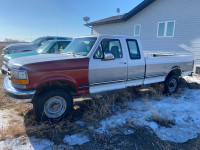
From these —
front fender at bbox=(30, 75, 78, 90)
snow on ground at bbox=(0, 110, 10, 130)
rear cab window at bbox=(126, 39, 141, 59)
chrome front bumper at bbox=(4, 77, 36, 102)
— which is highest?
rear cab window at bbox=(126, 39, 141, 59)

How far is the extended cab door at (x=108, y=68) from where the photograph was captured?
3928 millimetres

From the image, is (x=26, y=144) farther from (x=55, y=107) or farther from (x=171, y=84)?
(x=171, y=84)

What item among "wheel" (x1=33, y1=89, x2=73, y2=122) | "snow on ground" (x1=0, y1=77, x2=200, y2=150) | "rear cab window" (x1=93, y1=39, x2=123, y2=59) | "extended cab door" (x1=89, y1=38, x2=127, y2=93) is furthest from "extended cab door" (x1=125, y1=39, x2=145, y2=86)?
"wheel" (x1=33, y1=89, x2=73, y2=122)

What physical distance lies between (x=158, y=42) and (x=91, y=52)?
32.2 ft

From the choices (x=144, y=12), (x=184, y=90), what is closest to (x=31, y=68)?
(x=184, y=90)

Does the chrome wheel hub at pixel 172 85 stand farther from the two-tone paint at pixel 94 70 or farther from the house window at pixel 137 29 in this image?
the house window at pixel 137 29

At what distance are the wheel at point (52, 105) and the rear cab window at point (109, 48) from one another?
127cm

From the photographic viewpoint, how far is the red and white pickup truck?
3186 mm

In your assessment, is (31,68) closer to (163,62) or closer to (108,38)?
(108,38)

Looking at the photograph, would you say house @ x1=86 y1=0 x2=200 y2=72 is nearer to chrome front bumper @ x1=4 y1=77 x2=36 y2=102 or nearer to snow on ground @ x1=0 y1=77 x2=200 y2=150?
snow on ground @ x1=0 y1=77 x2=200 y2=150

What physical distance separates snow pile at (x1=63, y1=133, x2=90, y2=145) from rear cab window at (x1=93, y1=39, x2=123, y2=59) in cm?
Answer: 190

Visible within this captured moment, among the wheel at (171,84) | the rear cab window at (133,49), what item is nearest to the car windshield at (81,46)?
the rear cab window at (133,49)

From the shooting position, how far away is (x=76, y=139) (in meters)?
3.01

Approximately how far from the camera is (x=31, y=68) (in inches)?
122
